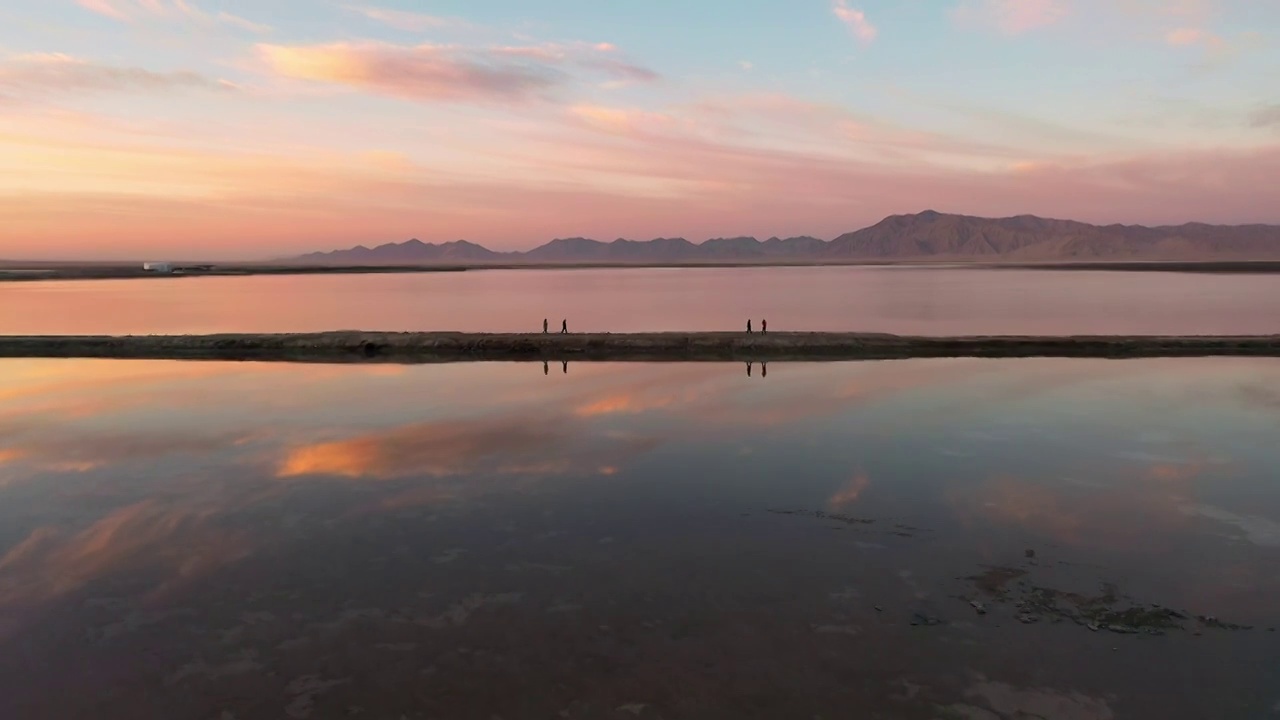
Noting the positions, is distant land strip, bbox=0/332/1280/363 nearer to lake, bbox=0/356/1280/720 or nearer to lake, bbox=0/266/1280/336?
lake, bbox=0/266/1280/336

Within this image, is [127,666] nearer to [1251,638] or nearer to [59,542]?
[59,542]

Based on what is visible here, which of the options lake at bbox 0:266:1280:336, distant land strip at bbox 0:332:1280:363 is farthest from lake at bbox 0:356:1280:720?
lake at bbox 0:266:1280:336

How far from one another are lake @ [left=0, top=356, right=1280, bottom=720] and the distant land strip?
14867 millimetres

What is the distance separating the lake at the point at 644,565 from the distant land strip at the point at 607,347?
585 inches

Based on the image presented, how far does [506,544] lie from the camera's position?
40.7 ft

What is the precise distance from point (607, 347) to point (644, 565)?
2848cm

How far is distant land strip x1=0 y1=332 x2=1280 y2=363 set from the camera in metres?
37.5

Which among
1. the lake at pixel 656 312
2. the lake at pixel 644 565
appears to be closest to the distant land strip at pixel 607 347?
the lake at pixel 656 312

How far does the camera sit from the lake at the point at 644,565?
830cm

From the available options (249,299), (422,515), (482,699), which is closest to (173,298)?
(249,299)

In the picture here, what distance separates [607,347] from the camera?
39656mm

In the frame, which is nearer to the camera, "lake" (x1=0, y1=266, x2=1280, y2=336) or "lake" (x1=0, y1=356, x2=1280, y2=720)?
"lake" (x1=0, y1=356, x2=1280, y2=720)

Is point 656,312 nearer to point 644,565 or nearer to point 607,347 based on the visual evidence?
point 607,347

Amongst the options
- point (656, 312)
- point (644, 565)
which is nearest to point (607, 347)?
point (644, 565)
